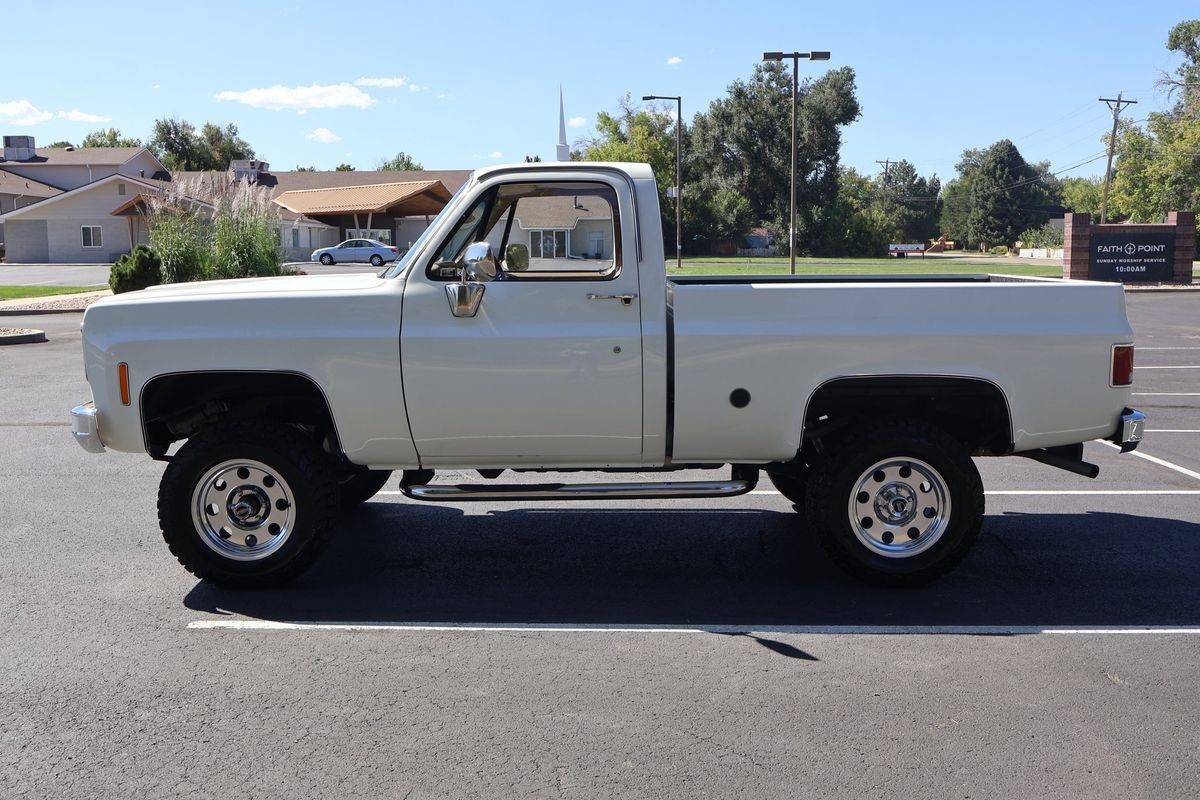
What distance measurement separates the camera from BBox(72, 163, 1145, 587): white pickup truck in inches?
221

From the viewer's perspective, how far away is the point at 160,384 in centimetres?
586

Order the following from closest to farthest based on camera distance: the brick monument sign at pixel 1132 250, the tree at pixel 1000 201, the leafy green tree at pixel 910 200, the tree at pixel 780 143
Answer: the brick monument sign at pixel 1132 250 → the tree at pixel 780 143 → the tree at pixel 1000 201 → the leafy green tree at pixel 910 200

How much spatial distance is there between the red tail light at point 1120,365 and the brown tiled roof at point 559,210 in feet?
8.93

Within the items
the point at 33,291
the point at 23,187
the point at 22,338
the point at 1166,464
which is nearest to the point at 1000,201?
the point at 23,187

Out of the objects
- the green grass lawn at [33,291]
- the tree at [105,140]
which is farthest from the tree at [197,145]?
the green grass lawn at [33,291]

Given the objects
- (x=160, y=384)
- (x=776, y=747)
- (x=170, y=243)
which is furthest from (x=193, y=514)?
(x=170, y=243)

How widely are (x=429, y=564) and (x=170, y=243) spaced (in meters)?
23.3

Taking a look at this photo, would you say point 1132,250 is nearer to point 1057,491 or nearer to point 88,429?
point 1057,491

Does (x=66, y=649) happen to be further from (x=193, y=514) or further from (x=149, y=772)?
(x=149, y=772)

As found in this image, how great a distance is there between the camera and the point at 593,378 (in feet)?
18.4

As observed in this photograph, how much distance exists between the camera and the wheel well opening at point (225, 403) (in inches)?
229

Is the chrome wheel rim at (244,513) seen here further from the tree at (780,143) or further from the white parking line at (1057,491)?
the tree at (780,143)

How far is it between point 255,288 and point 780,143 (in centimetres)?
8772

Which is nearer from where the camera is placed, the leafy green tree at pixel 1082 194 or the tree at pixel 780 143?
the tree at pixel 780 143
